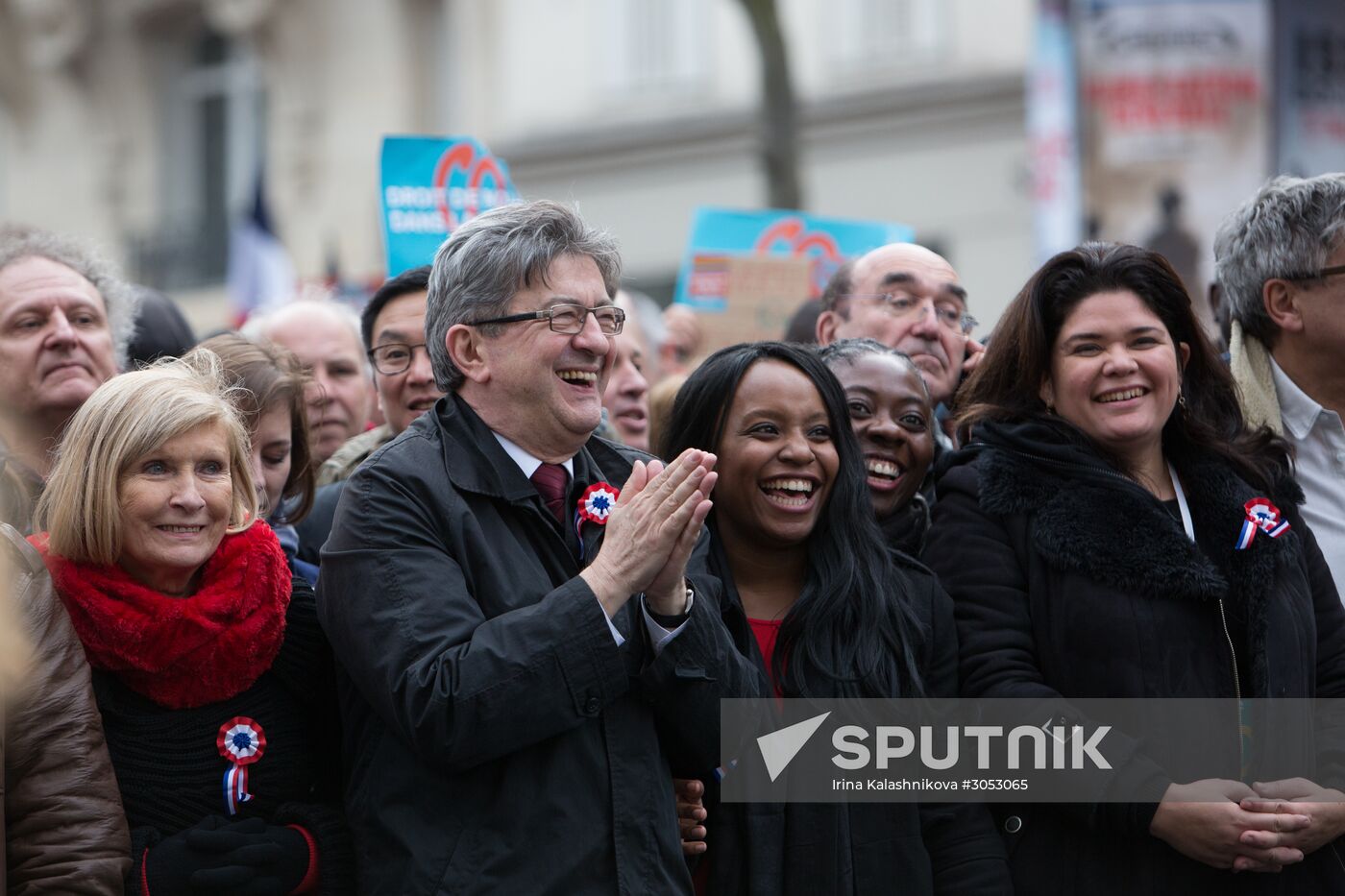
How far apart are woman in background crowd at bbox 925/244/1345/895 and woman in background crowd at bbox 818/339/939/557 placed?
191 millimetres

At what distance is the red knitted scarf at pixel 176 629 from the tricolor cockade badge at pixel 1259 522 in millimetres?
2102

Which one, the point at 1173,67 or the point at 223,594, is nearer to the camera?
the point at 223,594

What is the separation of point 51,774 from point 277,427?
1362 mm

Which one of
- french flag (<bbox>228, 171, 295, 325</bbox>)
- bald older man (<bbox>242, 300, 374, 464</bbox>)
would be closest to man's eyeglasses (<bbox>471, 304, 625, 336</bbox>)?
bald older man (<bbox>242, 300, 374, 464</bbox>)

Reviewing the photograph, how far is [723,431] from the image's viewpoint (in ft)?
12.6

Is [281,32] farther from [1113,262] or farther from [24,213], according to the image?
[1113,262]

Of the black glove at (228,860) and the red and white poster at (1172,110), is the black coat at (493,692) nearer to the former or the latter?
the black glove at (228,860)

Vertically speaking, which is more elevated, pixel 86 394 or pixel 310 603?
pixel 86 394

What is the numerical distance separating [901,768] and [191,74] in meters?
18.6

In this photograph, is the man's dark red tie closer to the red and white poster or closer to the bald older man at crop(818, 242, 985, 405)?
the bald older man at crop(818, 242, 985, 405)

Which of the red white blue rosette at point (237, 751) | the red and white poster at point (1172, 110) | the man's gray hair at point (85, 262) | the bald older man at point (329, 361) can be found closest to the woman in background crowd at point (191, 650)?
the red white blue rosette at point (237, 751)

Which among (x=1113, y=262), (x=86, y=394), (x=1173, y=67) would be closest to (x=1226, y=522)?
(x=1113, y=262)

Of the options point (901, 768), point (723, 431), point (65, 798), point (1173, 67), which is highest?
point (1173, 67)

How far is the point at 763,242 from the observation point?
702cm
